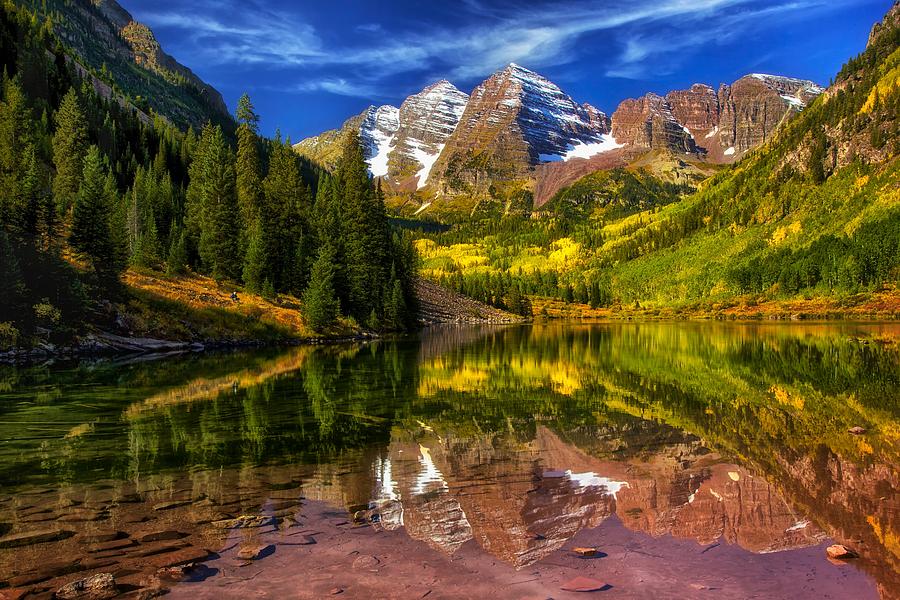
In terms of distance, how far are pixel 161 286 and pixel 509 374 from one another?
49.3m

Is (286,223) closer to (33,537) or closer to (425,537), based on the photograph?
(33,537)

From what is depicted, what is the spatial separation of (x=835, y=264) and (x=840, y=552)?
183475 mm

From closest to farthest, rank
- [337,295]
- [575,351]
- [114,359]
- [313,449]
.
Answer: [313,449] → [114,359] → [575,351] → [337,295]

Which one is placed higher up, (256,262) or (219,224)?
(219,224)

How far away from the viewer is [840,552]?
995cm

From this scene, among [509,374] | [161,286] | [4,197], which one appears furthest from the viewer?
[161,286]

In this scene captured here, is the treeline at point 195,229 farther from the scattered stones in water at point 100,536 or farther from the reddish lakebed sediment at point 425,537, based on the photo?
the scattered stones in water at point 100,536

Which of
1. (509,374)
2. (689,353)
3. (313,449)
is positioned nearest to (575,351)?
(689,353)

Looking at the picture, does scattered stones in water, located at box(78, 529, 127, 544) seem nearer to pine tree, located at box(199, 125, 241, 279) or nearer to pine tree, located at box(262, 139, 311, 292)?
pine tree, located at box(199, 125, 241, 279)

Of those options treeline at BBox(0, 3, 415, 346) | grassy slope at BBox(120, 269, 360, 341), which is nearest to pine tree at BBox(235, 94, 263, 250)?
treeline at BBox(0, 3, 415, 346)

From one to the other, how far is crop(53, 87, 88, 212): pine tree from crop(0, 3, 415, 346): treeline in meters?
0.26

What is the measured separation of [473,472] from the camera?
16062 mm

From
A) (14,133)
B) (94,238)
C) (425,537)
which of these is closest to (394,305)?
(94,238)

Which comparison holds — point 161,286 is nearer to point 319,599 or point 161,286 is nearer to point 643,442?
point 643,442
